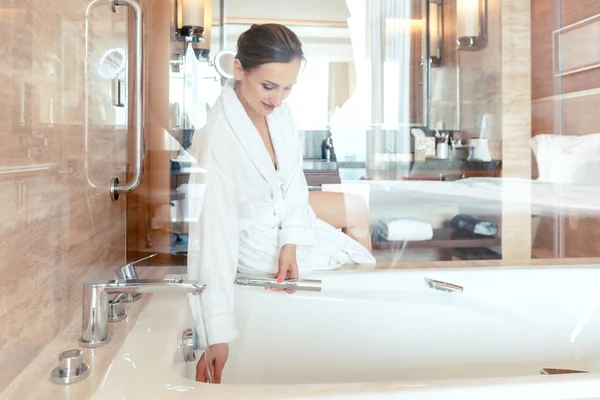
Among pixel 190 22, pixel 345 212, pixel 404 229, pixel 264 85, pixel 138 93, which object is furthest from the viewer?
pixel 404 229

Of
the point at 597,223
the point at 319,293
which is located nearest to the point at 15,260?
the point at 319,293

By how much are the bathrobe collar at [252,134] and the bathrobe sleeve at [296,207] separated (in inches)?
2.9

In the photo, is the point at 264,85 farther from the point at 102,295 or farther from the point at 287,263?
the point at 102,295

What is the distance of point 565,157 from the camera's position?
238 centimetres

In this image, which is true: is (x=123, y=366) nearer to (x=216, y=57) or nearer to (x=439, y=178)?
(x=216, y=57)

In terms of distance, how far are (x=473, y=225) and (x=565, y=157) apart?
24.3 inches

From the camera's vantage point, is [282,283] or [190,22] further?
[190,22]

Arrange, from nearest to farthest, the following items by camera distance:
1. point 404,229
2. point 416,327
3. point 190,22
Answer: point 416,327
point 190,22
point 404,229

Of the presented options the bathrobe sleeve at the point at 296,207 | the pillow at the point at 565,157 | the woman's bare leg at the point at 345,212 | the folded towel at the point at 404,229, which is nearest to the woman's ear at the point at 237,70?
the bathrobe sleeve at the point at 296,207

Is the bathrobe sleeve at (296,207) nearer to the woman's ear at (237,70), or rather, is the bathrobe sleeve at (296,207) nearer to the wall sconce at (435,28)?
the woman's ear at (237,70)

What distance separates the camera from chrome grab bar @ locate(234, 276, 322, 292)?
1426mm

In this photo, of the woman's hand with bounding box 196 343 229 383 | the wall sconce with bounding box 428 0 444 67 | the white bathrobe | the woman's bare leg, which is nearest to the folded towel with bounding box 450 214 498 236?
the woman's bare leg

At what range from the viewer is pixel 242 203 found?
5.48 feet

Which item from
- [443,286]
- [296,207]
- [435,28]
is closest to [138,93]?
[296,207]
